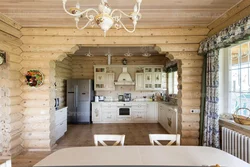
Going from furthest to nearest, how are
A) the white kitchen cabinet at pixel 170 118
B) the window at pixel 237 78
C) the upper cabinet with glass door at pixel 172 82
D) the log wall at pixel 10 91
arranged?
the upper cabinet with glass door at pixel 172 82 < the white kitchen cabinet at pixel 170 118 < the log wall at pixel 10 91 < the window at pixel 237 78

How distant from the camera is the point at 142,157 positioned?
1505mm

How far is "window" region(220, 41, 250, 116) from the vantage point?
8.25 feet

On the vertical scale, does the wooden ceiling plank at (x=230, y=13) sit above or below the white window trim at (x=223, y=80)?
above

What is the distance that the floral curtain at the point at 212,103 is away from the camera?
2.71 m

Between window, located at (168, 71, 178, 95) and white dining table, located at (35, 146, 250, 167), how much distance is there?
413 cm

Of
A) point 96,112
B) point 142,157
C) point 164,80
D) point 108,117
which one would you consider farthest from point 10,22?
point 164,80

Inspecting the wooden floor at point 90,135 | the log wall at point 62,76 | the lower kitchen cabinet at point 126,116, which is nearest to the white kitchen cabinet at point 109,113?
the lower kitchen cabinet at point 126,116

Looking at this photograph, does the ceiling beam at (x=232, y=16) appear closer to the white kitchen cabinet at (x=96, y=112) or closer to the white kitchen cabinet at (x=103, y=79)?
the white kitchen cabinet at (x=103, y=79)

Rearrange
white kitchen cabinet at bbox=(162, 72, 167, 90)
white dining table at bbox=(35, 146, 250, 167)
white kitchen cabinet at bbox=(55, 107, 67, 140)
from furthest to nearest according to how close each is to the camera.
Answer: white kitchen cabinet at bbox=(162, 72, 167, 90), white kitchen cabinet at bbox=(55, 107, 67, 140), white dining table at bbox=(35, 146, 250, 167)

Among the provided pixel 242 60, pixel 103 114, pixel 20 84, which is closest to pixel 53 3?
pixel 20 84

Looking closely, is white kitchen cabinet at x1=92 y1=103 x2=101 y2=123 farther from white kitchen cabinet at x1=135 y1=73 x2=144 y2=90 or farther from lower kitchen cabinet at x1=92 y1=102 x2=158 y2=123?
white kitchen cabinet at x1=135 y1=73 x2=144 y2=90

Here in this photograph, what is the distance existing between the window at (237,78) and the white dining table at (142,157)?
1438 millimetres

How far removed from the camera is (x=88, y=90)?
5.91 m

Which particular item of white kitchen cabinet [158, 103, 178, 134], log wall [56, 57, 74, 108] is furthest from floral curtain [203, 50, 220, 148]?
log wall [56, 57, 74, 108]
